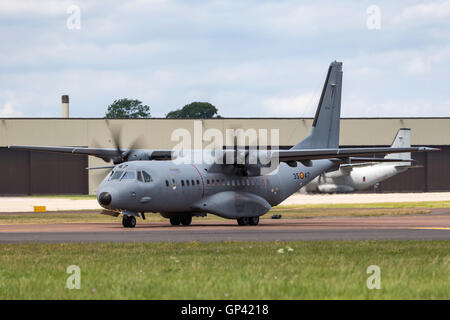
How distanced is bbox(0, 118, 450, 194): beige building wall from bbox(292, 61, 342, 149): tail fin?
40.5 meters

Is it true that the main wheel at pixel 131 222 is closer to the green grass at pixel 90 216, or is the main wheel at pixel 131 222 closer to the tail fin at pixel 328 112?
the green grass at pixel 90 216

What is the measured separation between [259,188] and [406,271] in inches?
1019

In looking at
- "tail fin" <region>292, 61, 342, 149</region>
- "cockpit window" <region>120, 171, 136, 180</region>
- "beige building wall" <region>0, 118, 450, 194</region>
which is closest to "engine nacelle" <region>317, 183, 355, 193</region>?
"beige building wall" <region>0, 118, 450, 194</region>

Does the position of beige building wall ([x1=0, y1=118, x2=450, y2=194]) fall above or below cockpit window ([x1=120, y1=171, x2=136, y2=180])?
above

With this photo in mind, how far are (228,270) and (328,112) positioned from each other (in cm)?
3075

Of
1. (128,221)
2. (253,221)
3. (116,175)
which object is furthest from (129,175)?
(253,221)

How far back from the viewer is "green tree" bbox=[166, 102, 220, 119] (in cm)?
16609

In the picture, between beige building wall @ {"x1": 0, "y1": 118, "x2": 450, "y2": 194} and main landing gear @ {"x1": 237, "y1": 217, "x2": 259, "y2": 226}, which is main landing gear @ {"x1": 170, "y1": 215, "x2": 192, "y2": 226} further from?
beige building wall @ {"x1": 0, "y1": 118, "x2": 450, "y2": 194}

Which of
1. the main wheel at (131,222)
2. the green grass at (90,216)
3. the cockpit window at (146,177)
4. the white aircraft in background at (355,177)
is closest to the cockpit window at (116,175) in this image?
the cockpit window at (146,177)

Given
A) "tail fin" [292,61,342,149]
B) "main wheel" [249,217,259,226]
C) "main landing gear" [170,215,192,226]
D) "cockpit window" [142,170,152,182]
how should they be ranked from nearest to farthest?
"cockpit window" [142,170,152,182] → "main landing gear" [170,215,192,226] → "main wheel" [249,217,259,226] → "tail fin" [292,61,342,149]

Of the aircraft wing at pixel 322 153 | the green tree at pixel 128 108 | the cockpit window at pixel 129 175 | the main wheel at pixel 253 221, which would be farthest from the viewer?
the green tree at pixel 128 108

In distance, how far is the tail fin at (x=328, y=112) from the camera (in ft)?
148

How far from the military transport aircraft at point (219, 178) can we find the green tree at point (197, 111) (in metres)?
121
